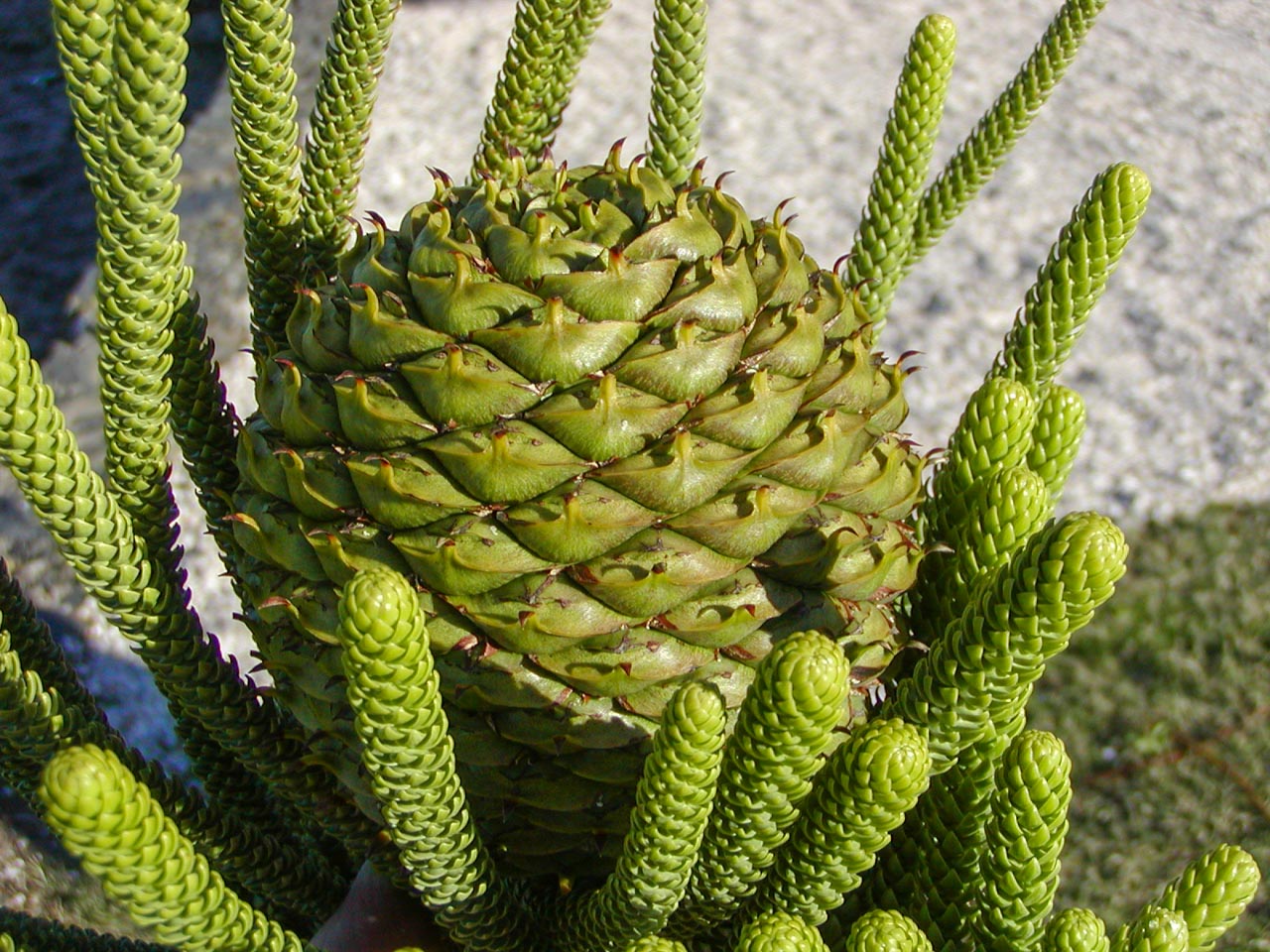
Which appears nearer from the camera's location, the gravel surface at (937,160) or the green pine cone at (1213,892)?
the green pine cone at (1213,892)

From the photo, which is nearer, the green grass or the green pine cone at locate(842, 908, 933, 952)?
the green pine cone at locate(842, 908, 933, 952)

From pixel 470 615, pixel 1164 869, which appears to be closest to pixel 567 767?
pixel 470 615

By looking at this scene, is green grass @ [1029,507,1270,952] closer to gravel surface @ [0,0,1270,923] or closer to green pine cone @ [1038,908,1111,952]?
gravel surface @ [0,0,1270,923]

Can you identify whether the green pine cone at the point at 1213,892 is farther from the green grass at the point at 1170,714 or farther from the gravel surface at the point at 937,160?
the gravel surface at the point at 937,160

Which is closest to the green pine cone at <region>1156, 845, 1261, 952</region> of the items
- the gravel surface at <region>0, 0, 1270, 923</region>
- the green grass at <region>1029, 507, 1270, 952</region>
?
the green grass at <region>1029, 507, 1270, 952</region>

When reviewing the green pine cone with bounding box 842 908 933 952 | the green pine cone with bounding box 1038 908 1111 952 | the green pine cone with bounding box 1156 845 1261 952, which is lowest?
the green pine cone with bounding box 842 908 933 952

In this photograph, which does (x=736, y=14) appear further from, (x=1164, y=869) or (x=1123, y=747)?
(x=1164, y=869)

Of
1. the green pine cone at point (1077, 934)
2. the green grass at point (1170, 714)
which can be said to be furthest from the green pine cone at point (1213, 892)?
the green grass at point (1170, 714)
